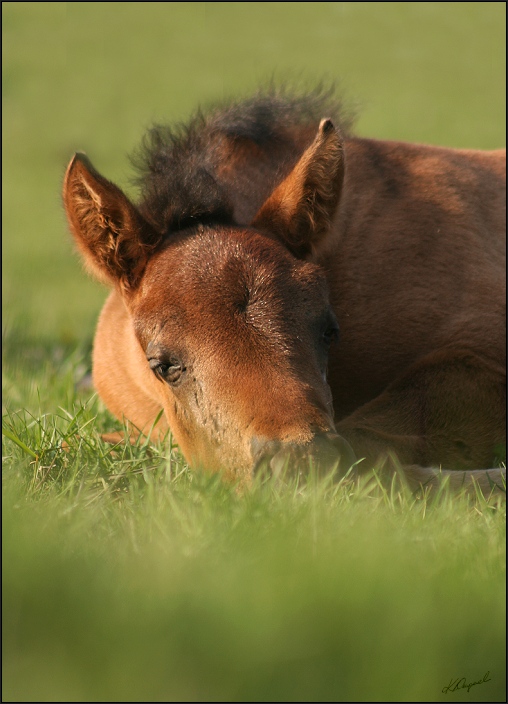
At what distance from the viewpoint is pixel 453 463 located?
438cm

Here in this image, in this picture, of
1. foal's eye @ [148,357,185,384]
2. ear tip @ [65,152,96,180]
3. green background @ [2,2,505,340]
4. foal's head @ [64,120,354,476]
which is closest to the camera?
foal's head @ [64,120,354,476]

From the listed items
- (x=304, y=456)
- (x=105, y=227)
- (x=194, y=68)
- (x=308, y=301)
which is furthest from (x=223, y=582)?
(x=194, y=68)

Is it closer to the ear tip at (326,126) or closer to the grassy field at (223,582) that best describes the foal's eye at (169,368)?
Answer: the grassy field at (223,582)

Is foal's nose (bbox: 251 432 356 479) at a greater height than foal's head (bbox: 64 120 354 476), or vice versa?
foal's head (bbox: 64 120 354 476)

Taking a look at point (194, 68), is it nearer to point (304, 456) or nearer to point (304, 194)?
point (304, 194)

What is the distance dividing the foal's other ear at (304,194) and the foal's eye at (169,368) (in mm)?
861

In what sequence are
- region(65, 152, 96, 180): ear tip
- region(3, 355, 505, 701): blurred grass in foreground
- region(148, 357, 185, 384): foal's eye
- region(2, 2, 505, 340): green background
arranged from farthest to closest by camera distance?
region(2, 2, 505, 340): green background
region(65, 152, 96, 180): ear tip
region(148, 357, 185, 384): foal's eye
region(3, 355, 505, 701): blurred grass in foreground

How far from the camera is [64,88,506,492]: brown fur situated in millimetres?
3547

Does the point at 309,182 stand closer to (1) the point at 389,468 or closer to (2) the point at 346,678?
(1) the point at 389,468

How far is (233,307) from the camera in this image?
3.64 meters

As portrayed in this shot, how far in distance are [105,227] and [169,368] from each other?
80cm

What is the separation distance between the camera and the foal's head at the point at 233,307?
3.36 metres
